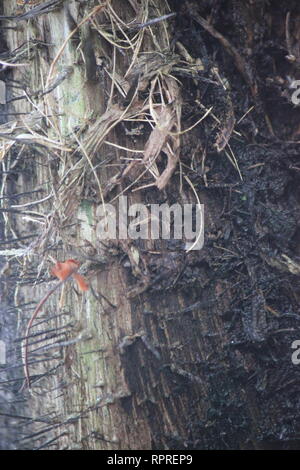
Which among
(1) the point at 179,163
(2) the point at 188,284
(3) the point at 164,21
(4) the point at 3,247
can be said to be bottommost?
(2) the point at 188,284

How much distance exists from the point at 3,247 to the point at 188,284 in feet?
1.82

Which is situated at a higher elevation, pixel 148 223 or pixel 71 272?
pixel 148 223

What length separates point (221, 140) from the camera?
1.55 m

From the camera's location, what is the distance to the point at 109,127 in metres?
1.49

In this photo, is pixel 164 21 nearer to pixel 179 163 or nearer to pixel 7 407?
pixel 179 163

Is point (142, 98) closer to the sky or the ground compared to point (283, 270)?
closer to the sky

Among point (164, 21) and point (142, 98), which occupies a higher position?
point (164, 21)

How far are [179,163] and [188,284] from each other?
0.34 meters
